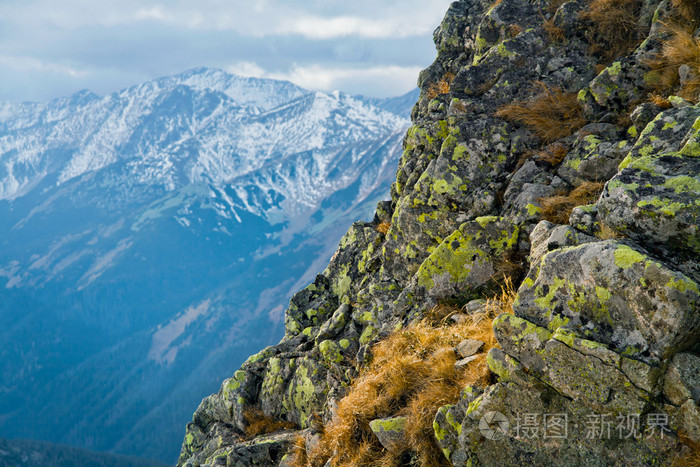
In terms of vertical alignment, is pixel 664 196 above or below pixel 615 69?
below

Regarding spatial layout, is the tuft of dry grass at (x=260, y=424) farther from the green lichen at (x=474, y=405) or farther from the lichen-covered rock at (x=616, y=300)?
the lichen-covered rock at (x=616, y=300)

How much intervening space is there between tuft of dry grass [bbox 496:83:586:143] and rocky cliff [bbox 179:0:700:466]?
0.24 feet

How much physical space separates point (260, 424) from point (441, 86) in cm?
1756

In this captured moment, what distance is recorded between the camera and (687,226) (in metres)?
7.04

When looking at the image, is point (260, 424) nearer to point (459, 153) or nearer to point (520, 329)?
point (520, 329)

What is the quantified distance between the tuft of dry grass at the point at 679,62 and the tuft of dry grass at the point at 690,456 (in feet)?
26.7

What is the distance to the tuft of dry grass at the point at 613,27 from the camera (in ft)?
46.6

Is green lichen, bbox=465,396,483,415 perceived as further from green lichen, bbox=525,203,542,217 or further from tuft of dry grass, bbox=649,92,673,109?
tuft of dry grass, bbox=649,92,673,109

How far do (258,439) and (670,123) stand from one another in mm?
15447

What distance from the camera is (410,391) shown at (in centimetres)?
893

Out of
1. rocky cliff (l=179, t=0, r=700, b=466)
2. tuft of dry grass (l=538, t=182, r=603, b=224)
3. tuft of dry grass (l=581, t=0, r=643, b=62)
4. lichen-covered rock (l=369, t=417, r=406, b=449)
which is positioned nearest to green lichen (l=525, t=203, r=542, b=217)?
rocky cliff (l=179, t=0, r=700, b=466)

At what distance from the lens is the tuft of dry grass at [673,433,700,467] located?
18.1ft

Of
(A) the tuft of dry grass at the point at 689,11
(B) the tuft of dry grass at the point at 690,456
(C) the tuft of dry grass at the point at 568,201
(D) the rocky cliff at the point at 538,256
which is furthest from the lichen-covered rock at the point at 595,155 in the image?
(B) the tuft of dry grass at the point at 690,456
